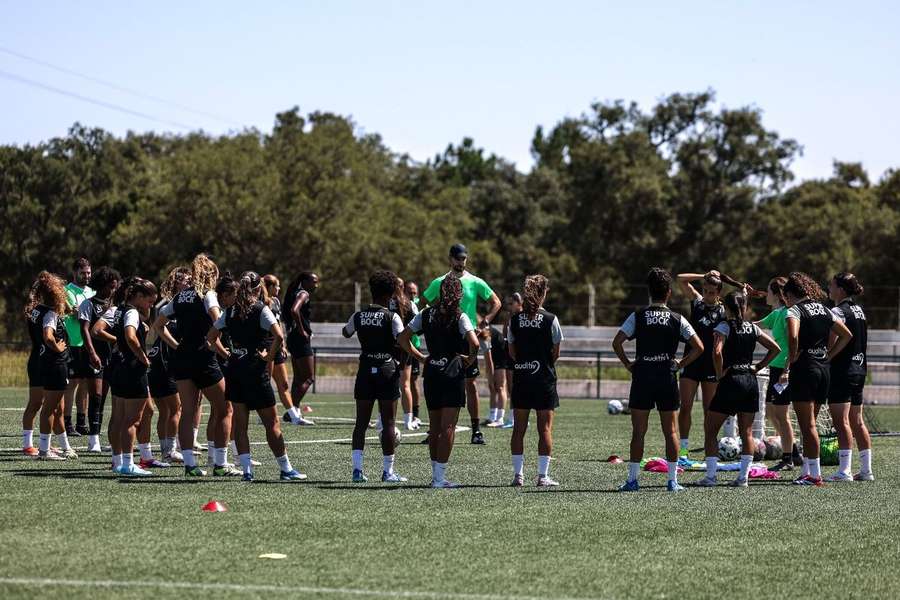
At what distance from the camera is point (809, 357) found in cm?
1352

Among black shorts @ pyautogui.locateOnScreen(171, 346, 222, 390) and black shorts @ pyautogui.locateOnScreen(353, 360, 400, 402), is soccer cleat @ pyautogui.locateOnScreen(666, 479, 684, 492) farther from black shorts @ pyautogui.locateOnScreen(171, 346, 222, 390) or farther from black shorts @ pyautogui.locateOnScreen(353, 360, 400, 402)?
black shorts @ pyautogui.locateOnScreen(171, 346, 222, 390)

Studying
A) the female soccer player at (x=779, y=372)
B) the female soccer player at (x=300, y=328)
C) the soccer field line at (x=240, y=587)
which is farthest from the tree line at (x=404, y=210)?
the soccer field line at (x=240, y=587)

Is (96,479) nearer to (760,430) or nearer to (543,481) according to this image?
(543,481)

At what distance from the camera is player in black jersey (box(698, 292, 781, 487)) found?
13047 mm

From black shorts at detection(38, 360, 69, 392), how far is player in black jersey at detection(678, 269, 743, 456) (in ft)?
21.2

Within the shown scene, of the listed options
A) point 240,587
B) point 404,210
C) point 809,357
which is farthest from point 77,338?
point 404,210

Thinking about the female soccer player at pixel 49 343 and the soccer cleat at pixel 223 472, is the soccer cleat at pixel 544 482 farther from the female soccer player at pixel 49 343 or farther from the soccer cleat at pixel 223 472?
the female soccer player at pixel 49 343

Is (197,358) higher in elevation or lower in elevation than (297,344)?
lower

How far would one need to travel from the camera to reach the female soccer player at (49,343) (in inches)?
567

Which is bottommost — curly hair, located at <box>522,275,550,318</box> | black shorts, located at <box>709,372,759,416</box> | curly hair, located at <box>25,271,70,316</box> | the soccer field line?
the soccer field line

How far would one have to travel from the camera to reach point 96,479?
12805mm

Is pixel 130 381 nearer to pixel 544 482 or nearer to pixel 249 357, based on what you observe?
pixel 249 357

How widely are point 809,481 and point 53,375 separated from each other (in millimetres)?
7742

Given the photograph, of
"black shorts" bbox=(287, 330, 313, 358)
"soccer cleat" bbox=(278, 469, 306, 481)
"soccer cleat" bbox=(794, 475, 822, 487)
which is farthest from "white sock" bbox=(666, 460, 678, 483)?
"black shorts" bbox=(287, 330, 313, 358)
